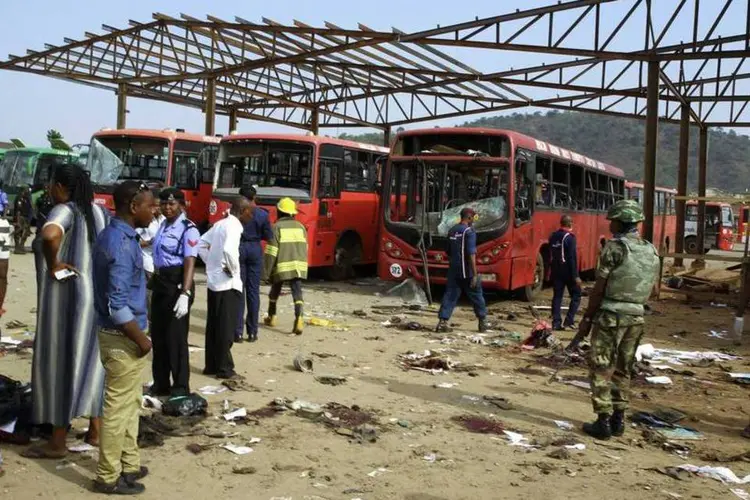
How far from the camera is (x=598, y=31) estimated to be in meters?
13.8

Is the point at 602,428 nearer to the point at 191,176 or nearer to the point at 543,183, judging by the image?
the point at 543,183

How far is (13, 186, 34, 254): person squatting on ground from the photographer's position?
15.8 meters

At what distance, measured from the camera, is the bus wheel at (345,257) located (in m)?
14.9

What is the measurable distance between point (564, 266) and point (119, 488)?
24.9 ft

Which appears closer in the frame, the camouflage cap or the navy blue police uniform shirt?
the camouflage cap

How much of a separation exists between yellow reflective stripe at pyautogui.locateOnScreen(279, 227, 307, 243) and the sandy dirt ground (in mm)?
1177

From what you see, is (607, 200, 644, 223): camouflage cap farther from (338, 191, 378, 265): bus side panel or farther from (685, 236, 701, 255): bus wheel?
(685, 236, 701, 255): bus wheel

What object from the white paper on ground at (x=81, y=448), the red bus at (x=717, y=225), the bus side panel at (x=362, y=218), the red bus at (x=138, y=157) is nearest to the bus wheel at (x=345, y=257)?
the bus side panel at (x=362, y=218)

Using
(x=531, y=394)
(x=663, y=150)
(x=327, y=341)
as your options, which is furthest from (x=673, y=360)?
(x=663, y=150)

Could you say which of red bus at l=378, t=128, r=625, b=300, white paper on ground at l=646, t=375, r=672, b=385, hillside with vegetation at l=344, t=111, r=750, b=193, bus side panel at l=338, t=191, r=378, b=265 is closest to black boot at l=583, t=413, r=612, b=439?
white paper on ground at l=646, t=375, r=672, b=385

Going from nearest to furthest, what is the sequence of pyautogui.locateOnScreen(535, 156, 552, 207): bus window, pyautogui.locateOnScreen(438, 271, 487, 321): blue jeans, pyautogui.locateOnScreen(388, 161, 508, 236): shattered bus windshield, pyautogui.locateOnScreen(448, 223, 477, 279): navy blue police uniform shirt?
pyautogui.locateOnScreen(448, 223, 477, 279): navy blue police uniform shirt, pyautogui.locateOnScreen(438, 271, 487, 321): blue jeans, pyautogui.locateOnScreen(388, 161, 508, 236): shattered bus windshield, pyautogui.locateOnScreen(535, 156, 552, 207): bus window

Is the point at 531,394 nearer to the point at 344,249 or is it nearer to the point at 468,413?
the point at 468,413

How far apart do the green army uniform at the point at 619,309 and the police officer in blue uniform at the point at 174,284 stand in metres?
3.12

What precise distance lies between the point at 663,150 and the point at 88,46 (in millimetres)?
83592
